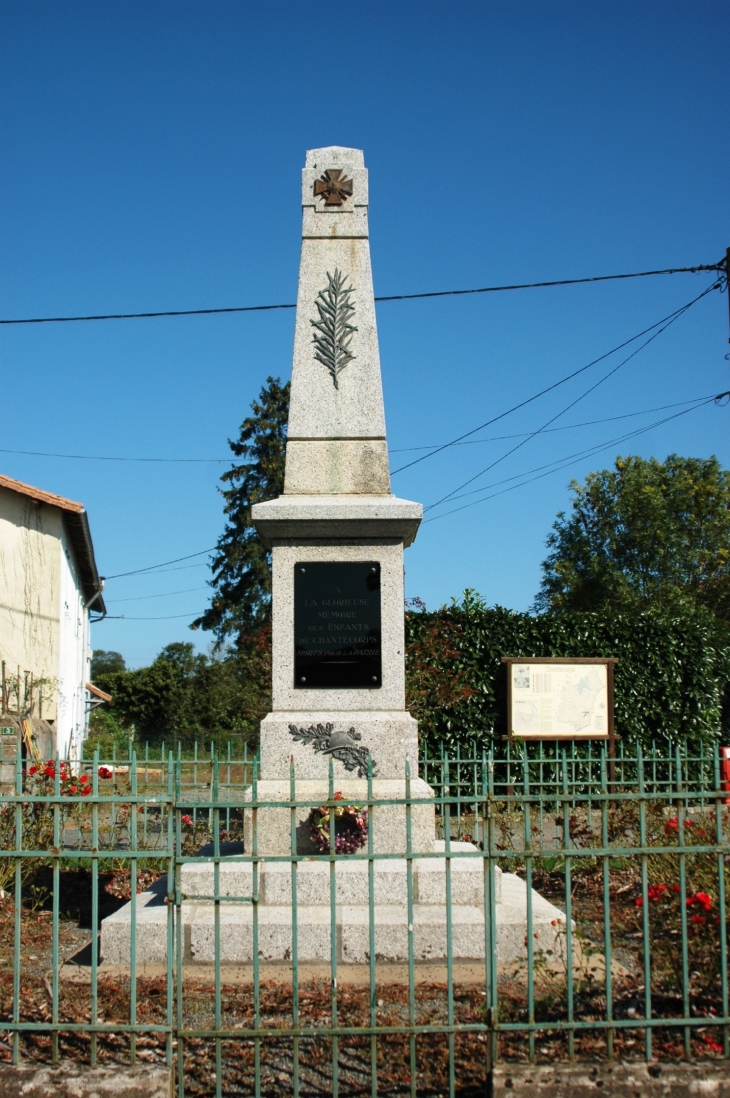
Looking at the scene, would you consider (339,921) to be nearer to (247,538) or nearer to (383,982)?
(383,982)

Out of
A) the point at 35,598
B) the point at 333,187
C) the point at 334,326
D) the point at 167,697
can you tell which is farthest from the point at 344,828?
the point at 167,697

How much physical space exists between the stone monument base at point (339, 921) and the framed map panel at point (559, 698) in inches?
248

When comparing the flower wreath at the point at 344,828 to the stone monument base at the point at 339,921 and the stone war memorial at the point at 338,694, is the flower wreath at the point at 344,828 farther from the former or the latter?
the stone monument base at the point at 339,921

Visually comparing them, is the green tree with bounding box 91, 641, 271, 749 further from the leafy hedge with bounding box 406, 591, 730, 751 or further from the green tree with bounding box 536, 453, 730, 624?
the leafy hedge with bounding box 406, 591, 730, 751

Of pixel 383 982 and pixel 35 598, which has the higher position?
pixel 35 598

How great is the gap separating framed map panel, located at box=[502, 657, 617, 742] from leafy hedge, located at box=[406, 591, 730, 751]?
0.42 metres

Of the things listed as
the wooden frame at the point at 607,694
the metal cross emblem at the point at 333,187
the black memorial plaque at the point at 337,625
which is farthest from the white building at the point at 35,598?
the metal cross emblem at the point at 333,187

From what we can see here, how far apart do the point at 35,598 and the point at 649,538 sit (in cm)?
1806

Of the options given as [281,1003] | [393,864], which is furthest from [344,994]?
[393,864]

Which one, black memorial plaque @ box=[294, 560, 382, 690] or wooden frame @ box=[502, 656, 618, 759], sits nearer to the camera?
black memorial plaque @ box=[294, 560, 382, 690]

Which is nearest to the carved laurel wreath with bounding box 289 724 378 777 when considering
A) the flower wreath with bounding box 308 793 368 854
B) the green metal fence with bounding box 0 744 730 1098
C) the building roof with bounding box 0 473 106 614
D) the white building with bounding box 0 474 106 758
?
the flower wreath with bounding box 308 793 368 854

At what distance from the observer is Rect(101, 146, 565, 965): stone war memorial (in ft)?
17.0

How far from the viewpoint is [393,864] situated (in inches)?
223

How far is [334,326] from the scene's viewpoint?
22.0ft
